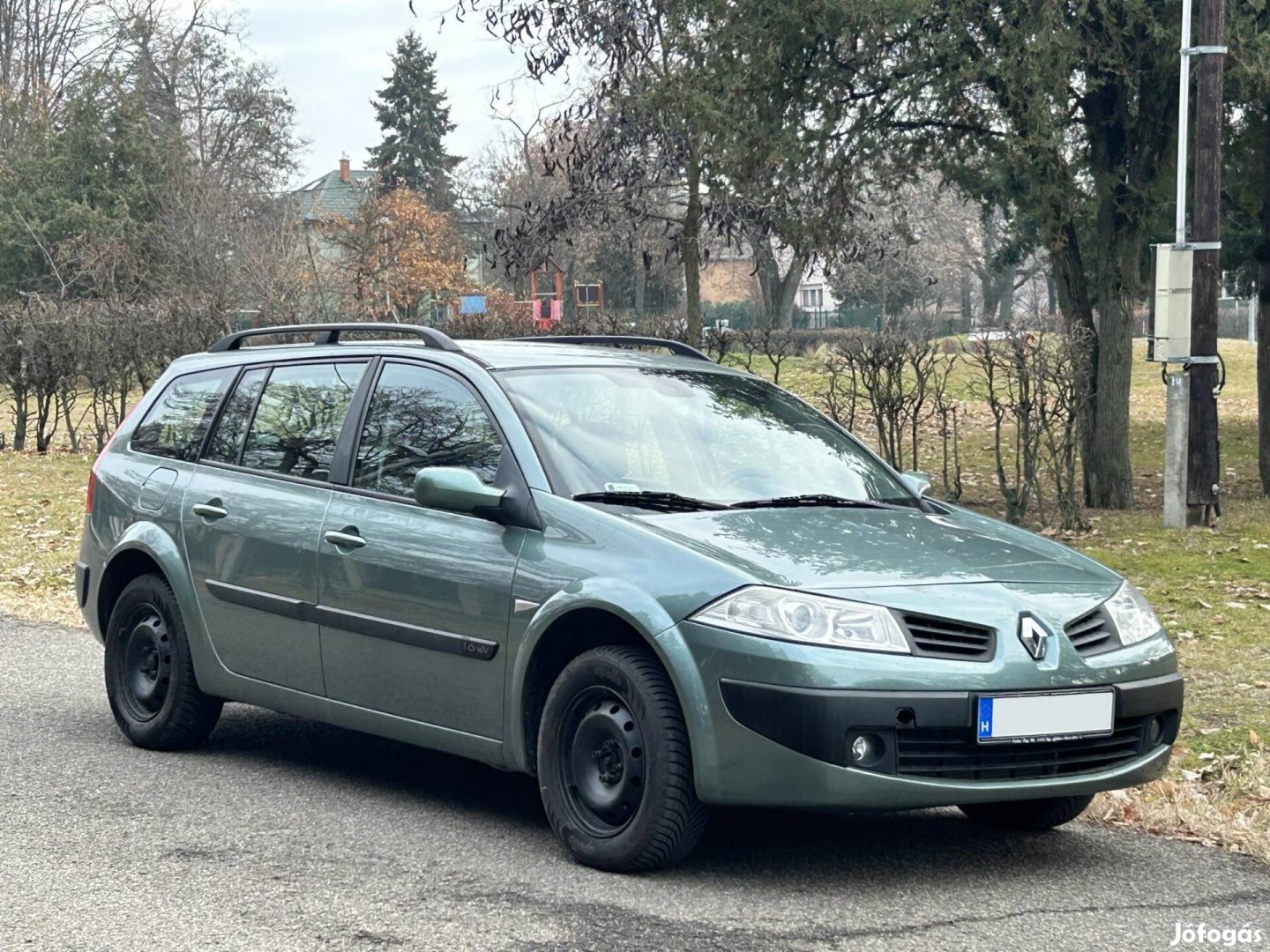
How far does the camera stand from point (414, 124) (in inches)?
3275

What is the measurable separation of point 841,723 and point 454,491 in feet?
5.10

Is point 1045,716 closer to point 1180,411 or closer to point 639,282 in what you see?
point 1180,411

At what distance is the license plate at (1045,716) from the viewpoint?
16.8 feet

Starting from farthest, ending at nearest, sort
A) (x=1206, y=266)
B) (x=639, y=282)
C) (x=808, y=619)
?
1. (x=639, y=282)
2. (x=1206, y=266)
3. (x=808, y=619)

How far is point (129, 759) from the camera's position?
283 inches

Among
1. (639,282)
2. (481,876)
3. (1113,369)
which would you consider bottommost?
(481,876)

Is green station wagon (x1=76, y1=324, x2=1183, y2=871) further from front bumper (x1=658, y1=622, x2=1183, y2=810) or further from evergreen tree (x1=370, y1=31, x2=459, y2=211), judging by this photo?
evergreen tree (x1=370, y1=31, x2=459, y2=211)

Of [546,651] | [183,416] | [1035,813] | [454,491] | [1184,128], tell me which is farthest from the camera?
[1184,128]

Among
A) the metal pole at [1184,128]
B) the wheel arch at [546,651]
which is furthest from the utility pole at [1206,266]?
the wheel arch at [546,651]

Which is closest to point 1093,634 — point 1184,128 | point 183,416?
point 183,416

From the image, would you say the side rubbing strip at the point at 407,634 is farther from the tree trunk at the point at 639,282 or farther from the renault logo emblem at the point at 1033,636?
the tree trunk at the point at 639,282

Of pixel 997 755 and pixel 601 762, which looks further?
pixel 601 762

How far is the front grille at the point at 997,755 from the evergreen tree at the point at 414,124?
7897 centimetres

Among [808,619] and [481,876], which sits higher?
[808,619]
